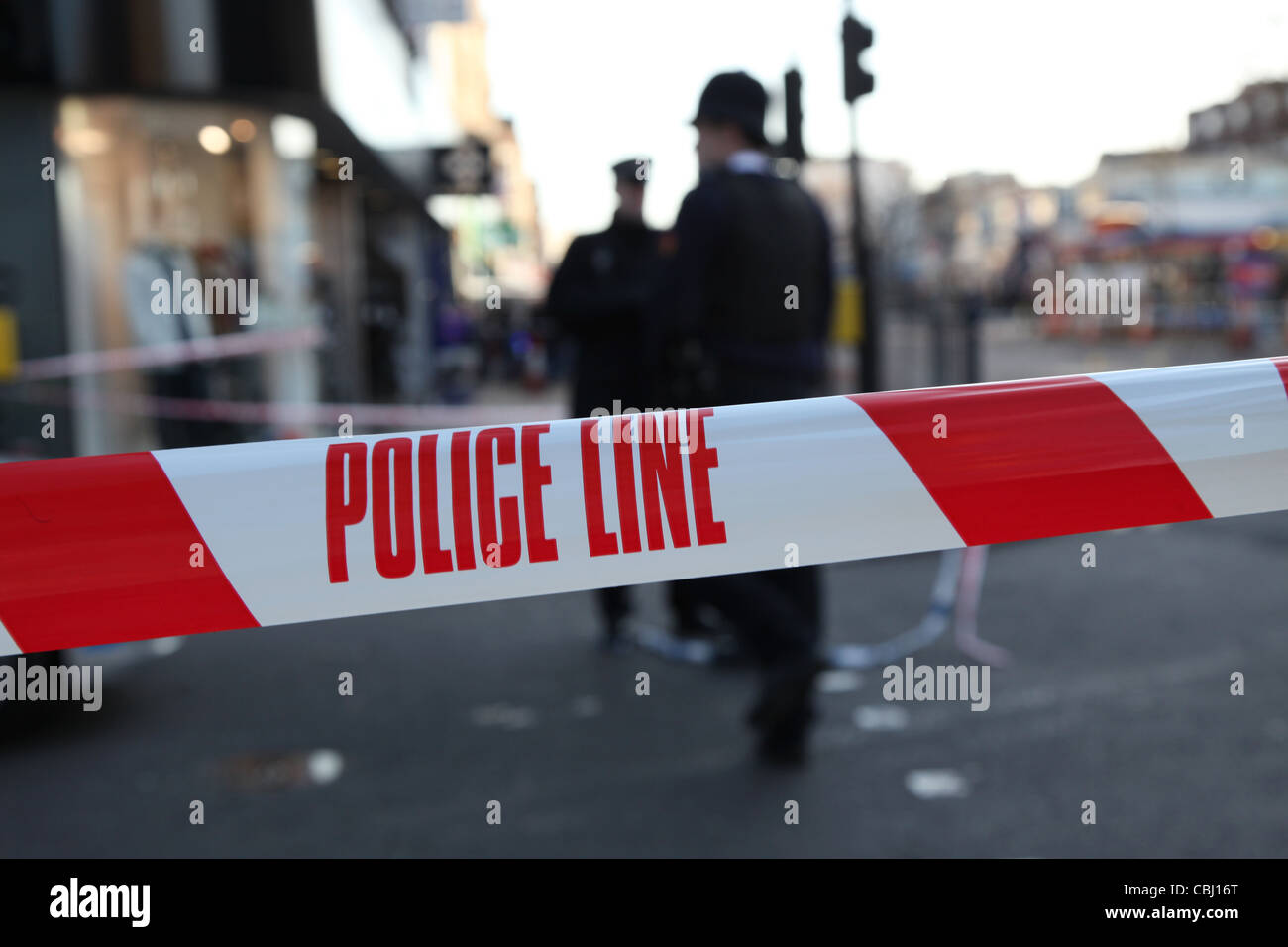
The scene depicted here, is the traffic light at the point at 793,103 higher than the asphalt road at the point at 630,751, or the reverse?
the traffic light at the point at 793,103

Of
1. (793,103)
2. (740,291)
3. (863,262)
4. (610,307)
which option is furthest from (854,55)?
(740,291)

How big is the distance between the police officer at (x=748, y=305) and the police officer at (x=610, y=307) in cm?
134

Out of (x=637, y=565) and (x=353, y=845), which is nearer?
(x=637, y=565)

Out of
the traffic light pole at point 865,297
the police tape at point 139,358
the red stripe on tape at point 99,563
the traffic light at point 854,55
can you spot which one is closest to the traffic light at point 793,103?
the traffic light at point 854,55

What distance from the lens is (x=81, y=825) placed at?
3893mm

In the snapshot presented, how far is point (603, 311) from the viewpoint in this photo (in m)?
6.07

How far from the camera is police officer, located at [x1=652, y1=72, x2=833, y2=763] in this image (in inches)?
177

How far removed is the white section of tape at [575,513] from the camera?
1829 mm

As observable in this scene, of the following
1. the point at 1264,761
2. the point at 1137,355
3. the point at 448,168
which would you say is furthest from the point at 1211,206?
the point at 1264,761

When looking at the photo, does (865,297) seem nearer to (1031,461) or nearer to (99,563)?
(1031,461)

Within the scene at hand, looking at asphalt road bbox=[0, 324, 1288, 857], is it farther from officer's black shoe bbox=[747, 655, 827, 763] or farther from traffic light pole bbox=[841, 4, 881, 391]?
traffic light pole bbox=[841, 4, 881, 391]

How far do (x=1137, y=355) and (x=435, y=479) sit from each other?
106ft

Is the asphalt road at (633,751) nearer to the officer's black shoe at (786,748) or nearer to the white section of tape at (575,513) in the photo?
the officer's black shoe at (786,748)
